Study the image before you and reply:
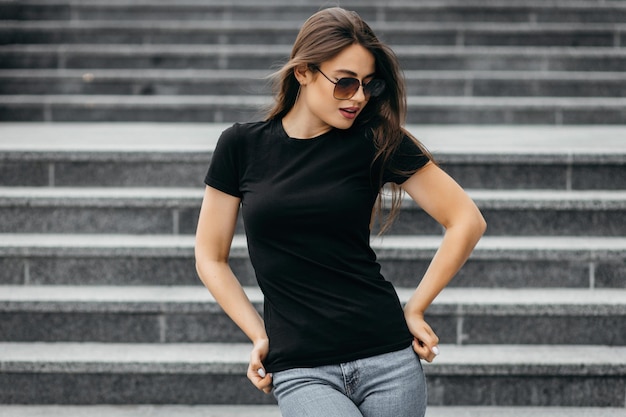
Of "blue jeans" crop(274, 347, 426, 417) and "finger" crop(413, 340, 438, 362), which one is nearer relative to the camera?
"blue jeans" crop(274, 347, 426, 417)

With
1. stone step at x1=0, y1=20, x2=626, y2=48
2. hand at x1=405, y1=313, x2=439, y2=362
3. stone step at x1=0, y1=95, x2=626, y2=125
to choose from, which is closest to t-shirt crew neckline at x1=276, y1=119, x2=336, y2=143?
hand at x1=405, y1=313, x2=439, y2=362

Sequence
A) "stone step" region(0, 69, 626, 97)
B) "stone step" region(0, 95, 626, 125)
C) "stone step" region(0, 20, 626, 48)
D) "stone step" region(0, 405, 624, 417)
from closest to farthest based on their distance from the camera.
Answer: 1. "stone step" region(0, 405, 624, 417)
2. "stone step" region(0, 95, 626, 125)
3. "stone step" region(0, 69, 626, 97)
4. "stone step" region(0, 20, 626, 48)

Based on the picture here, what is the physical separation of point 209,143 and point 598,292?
2.23 metres

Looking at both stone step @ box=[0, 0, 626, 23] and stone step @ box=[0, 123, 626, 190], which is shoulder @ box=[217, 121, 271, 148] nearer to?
stone step @ box=[0, 123, 626, 190]

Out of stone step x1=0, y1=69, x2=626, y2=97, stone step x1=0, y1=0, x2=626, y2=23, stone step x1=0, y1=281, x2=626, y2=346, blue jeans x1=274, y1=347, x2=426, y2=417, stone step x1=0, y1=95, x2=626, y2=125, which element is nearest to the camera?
blue jeans x1=274, y1=347, x2=426, y2=417

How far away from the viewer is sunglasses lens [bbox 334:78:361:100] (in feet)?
6.35

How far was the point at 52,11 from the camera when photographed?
695cm

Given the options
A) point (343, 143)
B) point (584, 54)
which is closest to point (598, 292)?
point (343, 143)

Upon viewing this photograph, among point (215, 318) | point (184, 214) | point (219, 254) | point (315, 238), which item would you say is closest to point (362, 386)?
point (315, 238)

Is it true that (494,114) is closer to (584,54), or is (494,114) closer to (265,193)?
(584,54)

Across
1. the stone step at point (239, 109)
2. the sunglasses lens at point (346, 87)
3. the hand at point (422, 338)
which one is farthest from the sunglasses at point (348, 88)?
the stone step at point (239, 109)

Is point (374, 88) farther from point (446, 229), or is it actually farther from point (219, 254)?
point (219, 254)

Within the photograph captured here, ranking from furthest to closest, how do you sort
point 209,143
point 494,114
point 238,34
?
point 238,34 → point 494,114 → point 209,143

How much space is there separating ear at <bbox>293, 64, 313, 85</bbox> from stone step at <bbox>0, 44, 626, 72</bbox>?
14.3 ft
